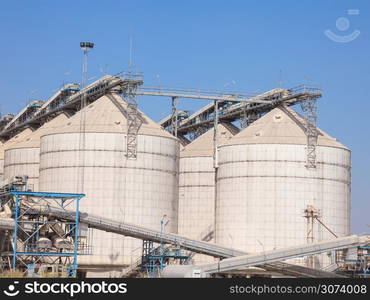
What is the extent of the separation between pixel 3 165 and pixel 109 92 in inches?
1074

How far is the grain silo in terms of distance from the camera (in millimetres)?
119250

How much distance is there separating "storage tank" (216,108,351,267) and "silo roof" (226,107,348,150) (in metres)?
0.12

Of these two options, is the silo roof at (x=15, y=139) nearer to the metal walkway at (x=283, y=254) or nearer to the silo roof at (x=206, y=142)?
the silo roof at (x=206, y=142)

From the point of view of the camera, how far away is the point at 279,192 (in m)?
106

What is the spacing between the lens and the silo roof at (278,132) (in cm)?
10806

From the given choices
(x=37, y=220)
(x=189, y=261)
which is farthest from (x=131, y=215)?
(x=37, y=220)

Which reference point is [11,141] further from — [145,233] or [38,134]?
[145,233]

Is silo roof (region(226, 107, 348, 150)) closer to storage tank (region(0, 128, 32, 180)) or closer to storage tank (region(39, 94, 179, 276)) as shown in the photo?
storage tank (region(39, 94, 179, 276))

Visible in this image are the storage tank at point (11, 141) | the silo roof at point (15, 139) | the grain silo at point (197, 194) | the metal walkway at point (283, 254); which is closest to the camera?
the metal walkway at point (283, 254)

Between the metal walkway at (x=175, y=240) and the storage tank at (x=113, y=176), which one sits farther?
the storage tank at (x=113, y=176)

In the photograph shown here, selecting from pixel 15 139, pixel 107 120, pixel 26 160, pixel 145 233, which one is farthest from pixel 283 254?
pixel 15 139

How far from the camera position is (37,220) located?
90375 mm

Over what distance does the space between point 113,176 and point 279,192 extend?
61.7 feet

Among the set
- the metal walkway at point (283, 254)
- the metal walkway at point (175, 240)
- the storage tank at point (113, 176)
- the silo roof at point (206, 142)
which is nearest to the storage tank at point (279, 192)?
the metal walkway at point (175, 240)
